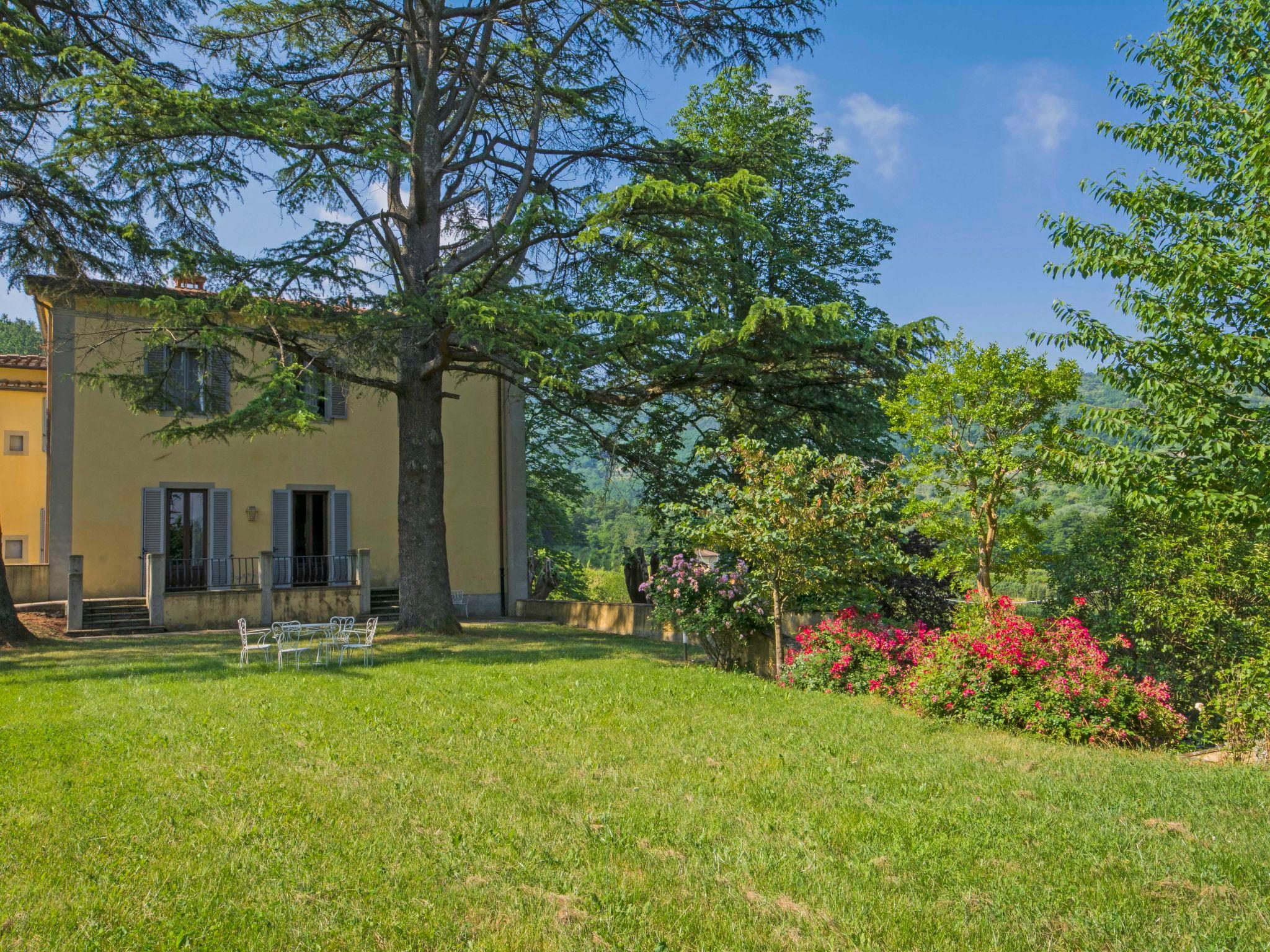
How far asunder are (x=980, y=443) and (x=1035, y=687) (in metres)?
3.24

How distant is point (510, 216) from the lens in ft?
49.2

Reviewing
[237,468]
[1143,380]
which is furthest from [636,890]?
[237,468]

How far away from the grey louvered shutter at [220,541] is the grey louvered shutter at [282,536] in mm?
941

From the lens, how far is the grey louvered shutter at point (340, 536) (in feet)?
65.7

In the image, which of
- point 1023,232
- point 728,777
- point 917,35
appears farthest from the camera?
point 917,35

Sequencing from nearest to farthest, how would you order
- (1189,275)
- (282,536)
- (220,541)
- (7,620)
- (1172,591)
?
(1189,275) < (1172,591) < (7,620) < (220,541) < (282,536)

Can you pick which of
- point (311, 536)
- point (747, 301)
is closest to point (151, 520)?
point (311, 536)

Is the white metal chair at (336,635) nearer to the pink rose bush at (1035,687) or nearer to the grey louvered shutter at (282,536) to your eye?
the pink rose bush at (1035,687)

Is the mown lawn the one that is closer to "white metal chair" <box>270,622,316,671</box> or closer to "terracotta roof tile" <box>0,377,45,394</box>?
"white metal chair" <box>270,622,316,671</box>

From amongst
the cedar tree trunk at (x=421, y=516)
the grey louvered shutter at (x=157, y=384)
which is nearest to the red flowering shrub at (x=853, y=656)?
the cedar tree trunk at (x=421, y=516)

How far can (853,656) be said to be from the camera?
9227 millimetres

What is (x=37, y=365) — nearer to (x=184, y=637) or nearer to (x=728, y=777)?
(x=184, y=637)

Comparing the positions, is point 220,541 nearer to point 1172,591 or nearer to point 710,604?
point 710,604

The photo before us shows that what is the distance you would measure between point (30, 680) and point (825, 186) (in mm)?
18782
